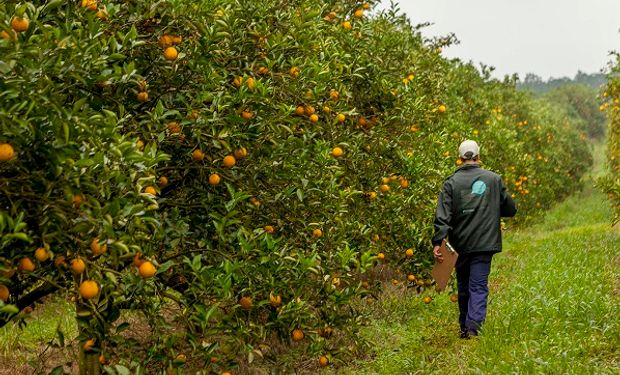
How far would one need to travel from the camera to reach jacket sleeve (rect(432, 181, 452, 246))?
18.3ft

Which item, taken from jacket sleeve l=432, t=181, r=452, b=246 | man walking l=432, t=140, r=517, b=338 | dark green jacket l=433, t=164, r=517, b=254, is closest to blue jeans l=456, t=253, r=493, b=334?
man walking l=432, t=140, r=517, b=338

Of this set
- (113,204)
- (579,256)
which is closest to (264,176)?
(113,204)

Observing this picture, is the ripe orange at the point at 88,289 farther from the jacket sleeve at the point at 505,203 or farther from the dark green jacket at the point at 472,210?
the jacket sleeve at the point at 505,203

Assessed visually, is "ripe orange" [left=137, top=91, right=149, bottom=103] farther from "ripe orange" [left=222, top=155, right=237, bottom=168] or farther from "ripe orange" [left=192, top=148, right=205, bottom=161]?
"ripe orange" [left=222, top=155, right=237, bottom=168]

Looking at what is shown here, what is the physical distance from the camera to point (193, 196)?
4.54 m

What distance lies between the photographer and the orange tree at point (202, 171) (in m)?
2.62

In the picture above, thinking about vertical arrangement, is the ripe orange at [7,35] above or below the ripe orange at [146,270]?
above

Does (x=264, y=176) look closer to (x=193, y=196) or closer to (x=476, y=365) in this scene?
(x=193, y=196)

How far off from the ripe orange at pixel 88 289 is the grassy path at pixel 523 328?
307cm

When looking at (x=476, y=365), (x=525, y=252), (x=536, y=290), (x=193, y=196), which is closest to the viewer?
(x=193, y=196)

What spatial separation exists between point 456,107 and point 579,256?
208 inches

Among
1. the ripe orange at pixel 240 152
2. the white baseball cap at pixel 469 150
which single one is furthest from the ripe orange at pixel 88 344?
the white baseball cap at pixel 469 150

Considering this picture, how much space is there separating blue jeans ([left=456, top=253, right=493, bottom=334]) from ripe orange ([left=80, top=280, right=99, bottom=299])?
12.3 ft

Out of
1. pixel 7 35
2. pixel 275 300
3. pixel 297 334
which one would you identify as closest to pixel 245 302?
pixel 275 300
